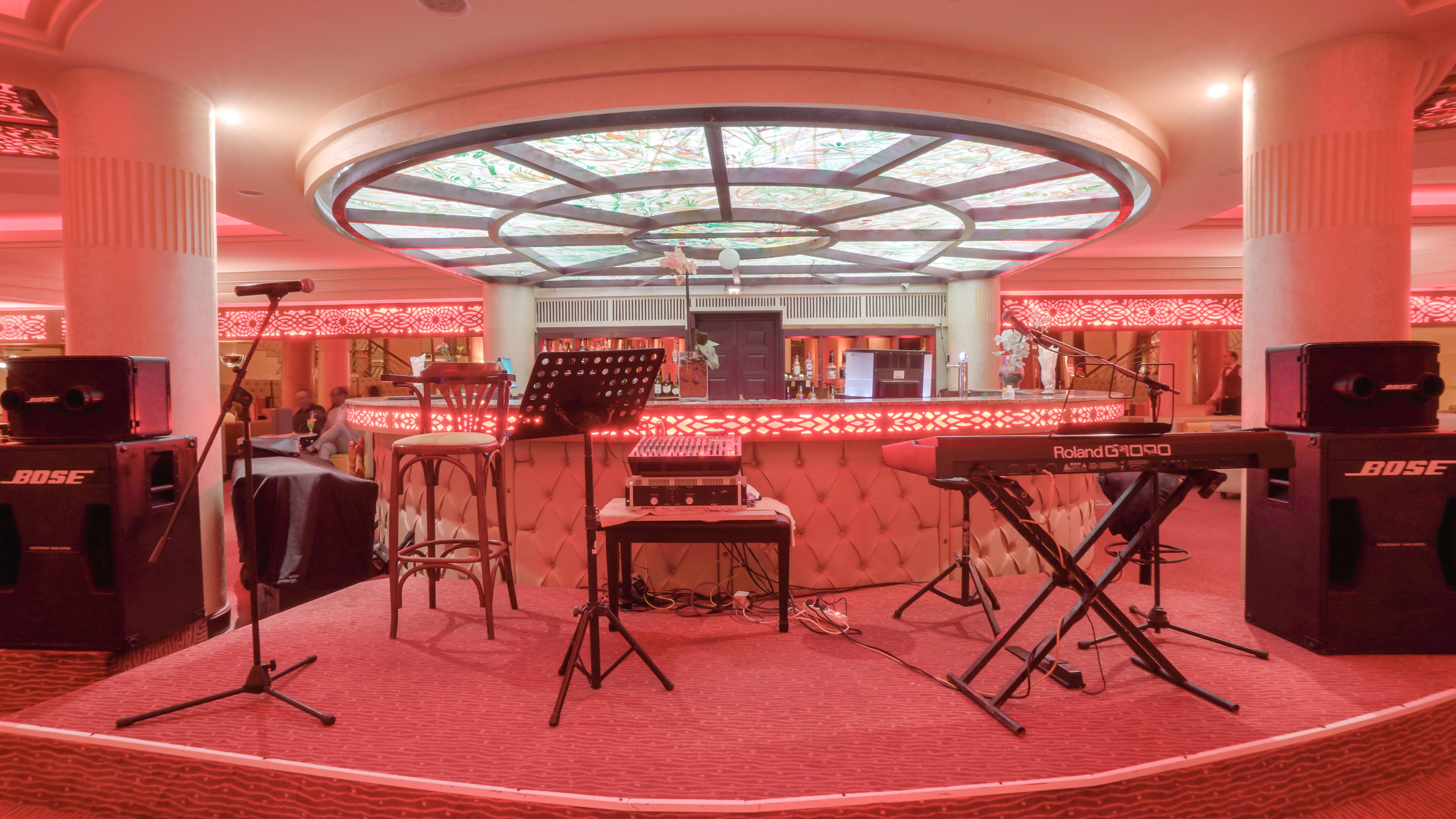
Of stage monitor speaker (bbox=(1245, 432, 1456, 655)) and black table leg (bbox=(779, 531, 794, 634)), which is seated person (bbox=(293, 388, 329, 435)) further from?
stage monitor speaker (bbox=(1245, 432, 1456, 655))

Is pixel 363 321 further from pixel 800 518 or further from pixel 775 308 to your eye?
pixel 800 518

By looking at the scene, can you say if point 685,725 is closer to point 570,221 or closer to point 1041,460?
point 1041,460

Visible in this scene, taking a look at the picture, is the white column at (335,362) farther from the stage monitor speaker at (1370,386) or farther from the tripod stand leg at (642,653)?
the stage monitor speaker at (1370,386)

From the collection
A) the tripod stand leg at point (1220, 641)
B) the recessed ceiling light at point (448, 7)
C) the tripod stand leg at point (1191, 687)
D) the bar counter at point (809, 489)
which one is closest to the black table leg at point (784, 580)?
the bar counter at point (809, 489)

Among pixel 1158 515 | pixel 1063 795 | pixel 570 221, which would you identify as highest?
pixel 570 221

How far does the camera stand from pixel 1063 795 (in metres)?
1.84

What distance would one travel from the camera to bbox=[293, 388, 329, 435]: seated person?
714 cm

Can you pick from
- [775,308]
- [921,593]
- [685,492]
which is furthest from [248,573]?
[775,308]

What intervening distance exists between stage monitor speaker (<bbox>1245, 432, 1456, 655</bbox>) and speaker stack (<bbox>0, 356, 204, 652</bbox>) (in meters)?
5.12

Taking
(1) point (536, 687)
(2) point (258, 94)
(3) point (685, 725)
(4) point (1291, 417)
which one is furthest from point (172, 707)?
(4) point (1291, 417)

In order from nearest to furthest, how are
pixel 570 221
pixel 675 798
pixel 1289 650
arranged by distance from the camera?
pixel 675 798 < pixel 1289 650 < pixel 570 221

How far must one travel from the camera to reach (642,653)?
2.44 m

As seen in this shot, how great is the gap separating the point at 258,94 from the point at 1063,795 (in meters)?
5.60

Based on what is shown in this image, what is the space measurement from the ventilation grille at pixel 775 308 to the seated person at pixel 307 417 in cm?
395
